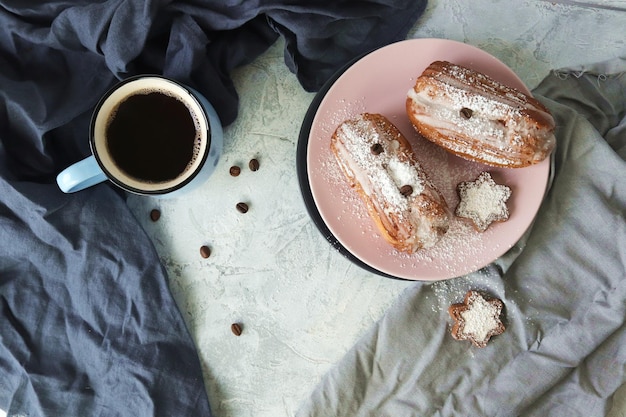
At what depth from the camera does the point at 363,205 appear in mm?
1010

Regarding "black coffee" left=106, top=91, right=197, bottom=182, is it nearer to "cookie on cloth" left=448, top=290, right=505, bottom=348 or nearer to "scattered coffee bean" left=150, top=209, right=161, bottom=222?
"scattered coffee bean" left=150, top=209, right=161, bottom=222

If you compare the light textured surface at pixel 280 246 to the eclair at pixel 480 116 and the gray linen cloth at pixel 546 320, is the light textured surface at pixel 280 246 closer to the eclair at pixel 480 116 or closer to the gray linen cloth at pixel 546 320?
the gray linen cloth at pixel 546 320

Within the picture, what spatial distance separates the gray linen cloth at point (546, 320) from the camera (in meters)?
1.07

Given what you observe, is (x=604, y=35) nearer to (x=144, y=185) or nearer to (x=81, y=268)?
(x=144, y=185)

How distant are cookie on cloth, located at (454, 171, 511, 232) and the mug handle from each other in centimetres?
61

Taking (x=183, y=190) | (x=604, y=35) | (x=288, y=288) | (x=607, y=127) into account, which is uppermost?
(x=604, y=35)

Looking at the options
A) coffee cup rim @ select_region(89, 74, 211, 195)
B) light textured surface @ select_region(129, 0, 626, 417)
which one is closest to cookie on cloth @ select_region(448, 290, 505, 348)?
light textured surface @ select_region(129, 0, 626, 417)

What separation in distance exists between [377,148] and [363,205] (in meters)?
0.11

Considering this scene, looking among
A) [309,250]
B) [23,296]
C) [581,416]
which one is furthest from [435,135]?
[23,296]

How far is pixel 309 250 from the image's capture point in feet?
3.73

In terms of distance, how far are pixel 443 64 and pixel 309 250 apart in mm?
411

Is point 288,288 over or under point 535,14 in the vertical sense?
under

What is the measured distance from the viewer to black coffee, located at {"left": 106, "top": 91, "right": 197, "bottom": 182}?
3.42 ft

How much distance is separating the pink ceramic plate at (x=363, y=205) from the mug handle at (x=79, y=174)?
13.9 inches
